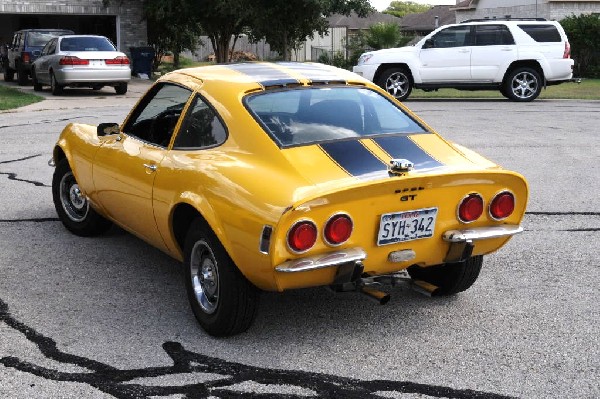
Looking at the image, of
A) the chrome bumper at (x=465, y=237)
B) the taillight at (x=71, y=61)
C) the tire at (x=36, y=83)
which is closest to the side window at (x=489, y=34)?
the taillight at (x=71, y=61)

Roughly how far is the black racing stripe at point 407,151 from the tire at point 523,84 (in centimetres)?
1590

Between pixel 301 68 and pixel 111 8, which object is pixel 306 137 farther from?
pixel 111 8

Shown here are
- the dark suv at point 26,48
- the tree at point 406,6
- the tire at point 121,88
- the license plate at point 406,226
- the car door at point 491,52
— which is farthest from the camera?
the tree at point 406,6

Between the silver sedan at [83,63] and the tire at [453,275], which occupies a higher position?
the silver sedan at [83,63]

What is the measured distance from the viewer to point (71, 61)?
835 inches

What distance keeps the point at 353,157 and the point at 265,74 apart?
1.14 meters

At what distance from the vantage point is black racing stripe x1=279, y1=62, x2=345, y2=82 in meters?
5.49

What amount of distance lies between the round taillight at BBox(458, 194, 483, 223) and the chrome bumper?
68mm

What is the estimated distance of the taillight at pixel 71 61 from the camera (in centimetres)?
2112

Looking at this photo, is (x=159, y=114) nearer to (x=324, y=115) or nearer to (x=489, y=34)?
(x=324, y=115)

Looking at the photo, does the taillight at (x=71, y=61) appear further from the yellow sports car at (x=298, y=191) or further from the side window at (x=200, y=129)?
the side window at (x=200, y=129)

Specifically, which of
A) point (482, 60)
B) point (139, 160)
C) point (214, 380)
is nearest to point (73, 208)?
point (139, 160)

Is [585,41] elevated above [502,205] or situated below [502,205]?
above

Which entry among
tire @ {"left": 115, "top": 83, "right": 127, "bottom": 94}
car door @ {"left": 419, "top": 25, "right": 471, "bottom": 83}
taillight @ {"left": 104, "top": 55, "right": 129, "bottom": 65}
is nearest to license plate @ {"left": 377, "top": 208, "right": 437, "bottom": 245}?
car door @ {"left": 419, "top": 25, "right": 471, "bottom": 83}
